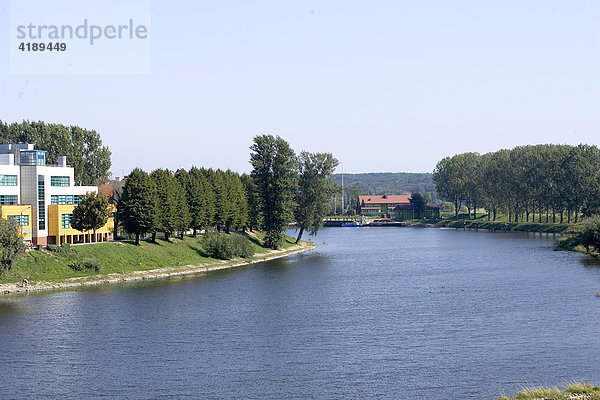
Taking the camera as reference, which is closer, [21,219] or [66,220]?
[21,219]

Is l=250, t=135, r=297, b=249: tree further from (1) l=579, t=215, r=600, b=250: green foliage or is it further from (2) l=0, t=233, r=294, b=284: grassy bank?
(1) l=579, t=215, r=600, b=250: green foliage

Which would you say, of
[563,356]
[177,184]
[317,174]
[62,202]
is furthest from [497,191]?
[563,356]

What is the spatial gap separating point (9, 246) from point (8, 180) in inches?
704

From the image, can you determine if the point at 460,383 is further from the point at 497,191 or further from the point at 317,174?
the point at 497,191

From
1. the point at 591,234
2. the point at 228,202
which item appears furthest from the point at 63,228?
the point at 591,234

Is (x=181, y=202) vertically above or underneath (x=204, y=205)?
above

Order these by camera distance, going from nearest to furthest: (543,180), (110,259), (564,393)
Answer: (564,393), (110,259), (543,180)

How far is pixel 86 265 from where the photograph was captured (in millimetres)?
80500

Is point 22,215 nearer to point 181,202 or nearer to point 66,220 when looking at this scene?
point 66,220

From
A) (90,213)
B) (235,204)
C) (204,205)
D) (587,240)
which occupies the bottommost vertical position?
(587,240)

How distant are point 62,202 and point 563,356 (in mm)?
65090

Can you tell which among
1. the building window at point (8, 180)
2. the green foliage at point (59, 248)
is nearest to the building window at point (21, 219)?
the building window at point (8, 180)

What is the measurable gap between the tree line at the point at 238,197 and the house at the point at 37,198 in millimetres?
6623

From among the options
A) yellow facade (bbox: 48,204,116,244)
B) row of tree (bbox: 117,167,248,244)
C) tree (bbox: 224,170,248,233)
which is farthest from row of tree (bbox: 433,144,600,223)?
yellow facade (bbox: 48,204,116,244)
